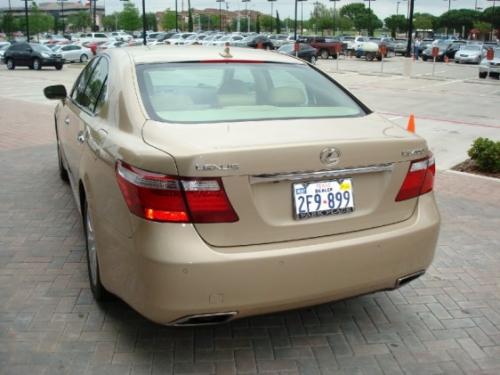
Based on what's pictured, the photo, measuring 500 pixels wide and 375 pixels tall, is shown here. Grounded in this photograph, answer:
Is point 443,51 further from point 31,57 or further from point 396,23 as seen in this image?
point 396,23

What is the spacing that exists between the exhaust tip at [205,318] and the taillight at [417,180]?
111 cm

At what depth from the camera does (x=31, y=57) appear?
1296 inches

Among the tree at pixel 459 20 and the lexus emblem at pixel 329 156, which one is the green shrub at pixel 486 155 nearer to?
the lexus emblem at pixel 329 156

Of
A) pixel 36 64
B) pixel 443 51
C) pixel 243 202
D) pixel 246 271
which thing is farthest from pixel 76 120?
pixel 443 51

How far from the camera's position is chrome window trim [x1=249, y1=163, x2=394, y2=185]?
2.82 metres

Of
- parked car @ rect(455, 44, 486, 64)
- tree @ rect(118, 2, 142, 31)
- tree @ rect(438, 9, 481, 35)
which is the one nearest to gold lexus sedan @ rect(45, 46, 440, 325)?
parked car @ rect(455, 44, 486, 64)

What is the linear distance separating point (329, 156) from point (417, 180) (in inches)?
25.6

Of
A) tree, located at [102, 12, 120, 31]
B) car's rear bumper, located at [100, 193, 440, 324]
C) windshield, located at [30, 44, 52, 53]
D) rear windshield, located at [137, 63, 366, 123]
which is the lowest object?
car's rear bumper, located at [100, 193, 440, 324]

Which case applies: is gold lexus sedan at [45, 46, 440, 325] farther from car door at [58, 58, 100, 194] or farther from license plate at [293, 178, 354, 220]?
car door at [58, 58, 100, 194]

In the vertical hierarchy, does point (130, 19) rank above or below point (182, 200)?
above

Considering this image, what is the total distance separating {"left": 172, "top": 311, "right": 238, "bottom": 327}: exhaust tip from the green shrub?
5.90 metres

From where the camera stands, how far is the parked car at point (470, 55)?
42.1 m

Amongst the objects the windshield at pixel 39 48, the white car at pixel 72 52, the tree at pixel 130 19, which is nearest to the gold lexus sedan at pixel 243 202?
the windshield at pixel 39 48

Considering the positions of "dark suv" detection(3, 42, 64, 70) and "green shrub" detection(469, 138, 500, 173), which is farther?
"dark suv" detection(3, 42, 64, 70)
